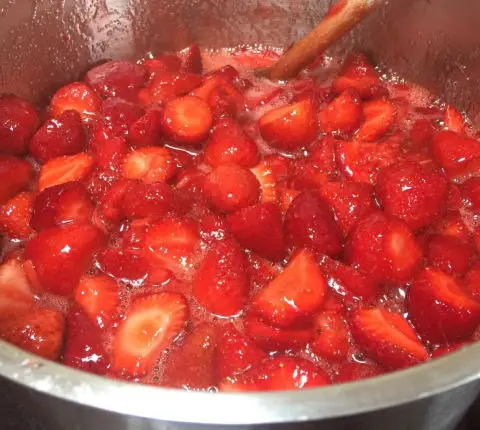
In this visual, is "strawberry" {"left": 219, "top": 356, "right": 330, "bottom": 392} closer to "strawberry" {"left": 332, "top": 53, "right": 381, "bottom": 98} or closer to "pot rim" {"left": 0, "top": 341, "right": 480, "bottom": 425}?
"pot rim" {"left": 0, "top": 341, "right": 480, "bottom": 425}

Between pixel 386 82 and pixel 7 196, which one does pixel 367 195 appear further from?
pixel 7 196

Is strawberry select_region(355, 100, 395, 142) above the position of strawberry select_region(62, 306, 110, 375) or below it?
above

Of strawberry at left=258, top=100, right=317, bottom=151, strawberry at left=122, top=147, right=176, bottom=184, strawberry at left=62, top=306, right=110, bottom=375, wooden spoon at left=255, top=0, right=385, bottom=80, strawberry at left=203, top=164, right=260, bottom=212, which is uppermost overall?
wooden spoon at left=255, top=0, right=385, bottom=80

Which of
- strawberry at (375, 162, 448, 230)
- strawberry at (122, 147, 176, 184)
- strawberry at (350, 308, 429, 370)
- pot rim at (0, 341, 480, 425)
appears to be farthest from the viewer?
strawberry at (122, 147, 176, 184)

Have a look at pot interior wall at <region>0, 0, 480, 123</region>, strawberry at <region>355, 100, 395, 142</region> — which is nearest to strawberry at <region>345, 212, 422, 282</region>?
strawberry at <region>355, 100, 395, 142</region>

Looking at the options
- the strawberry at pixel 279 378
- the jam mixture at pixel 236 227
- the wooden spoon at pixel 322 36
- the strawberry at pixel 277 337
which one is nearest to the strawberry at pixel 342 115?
the jam mixture at pixel 236 227

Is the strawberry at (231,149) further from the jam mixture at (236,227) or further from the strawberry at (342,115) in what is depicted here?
the strawberry at (342,115)

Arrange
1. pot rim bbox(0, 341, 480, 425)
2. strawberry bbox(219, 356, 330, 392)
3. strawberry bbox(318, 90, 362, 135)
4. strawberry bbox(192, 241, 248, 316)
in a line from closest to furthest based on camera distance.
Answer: pot rim bbox(0, 341, 480, 425) → strawberry bbox(219, 356, 330, 392) → strawberry bbox(192, 241, 248, 316) → strawberry bbox(318, 90, 362, 135)
